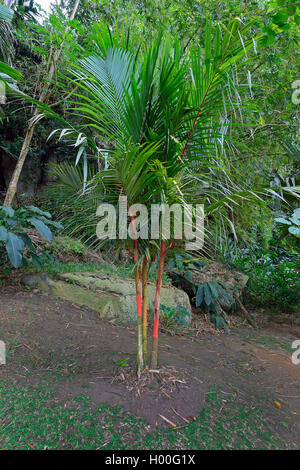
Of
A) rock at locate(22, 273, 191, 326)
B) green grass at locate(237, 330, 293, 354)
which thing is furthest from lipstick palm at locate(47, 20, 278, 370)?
green grass at locate(237, 330, 293, 354)

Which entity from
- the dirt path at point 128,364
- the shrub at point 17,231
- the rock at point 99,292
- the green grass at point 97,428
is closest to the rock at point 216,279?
the rock at point 99,292

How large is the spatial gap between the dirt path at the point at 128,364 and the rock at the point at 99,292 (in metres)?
0.14

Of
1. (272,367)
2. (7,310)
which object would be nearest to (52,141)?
(7,310)

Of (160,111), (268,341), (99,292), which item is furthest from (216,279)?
(160,111)

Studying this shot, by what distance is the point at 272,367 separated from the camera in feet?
9.11

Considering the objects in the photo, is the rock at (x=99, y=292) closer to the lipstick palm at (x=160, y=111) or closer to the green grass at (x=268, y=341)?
the green grass at (x=268, y=341)

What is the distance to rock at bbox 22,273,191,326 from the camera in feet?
10.7

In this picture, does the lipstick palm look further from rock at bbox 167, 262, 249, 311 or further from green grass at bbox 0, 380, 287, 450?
rock at bbox 167, 262, 249, 311

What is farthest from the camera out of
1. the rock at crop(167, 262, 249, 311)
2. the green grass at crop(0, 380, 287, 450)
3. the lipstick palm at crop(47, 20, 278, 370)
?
the rock at crop(167, 262, 249, 311)

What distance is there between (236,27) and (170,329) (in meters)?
2.97

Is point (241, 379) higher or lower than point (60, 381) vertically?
lower

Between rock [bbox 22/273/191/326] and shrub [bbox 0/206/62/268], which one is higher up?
shrub [bbox 0/206/62/268]

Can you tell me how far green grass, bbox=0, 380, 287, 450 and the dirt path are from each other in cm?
7
